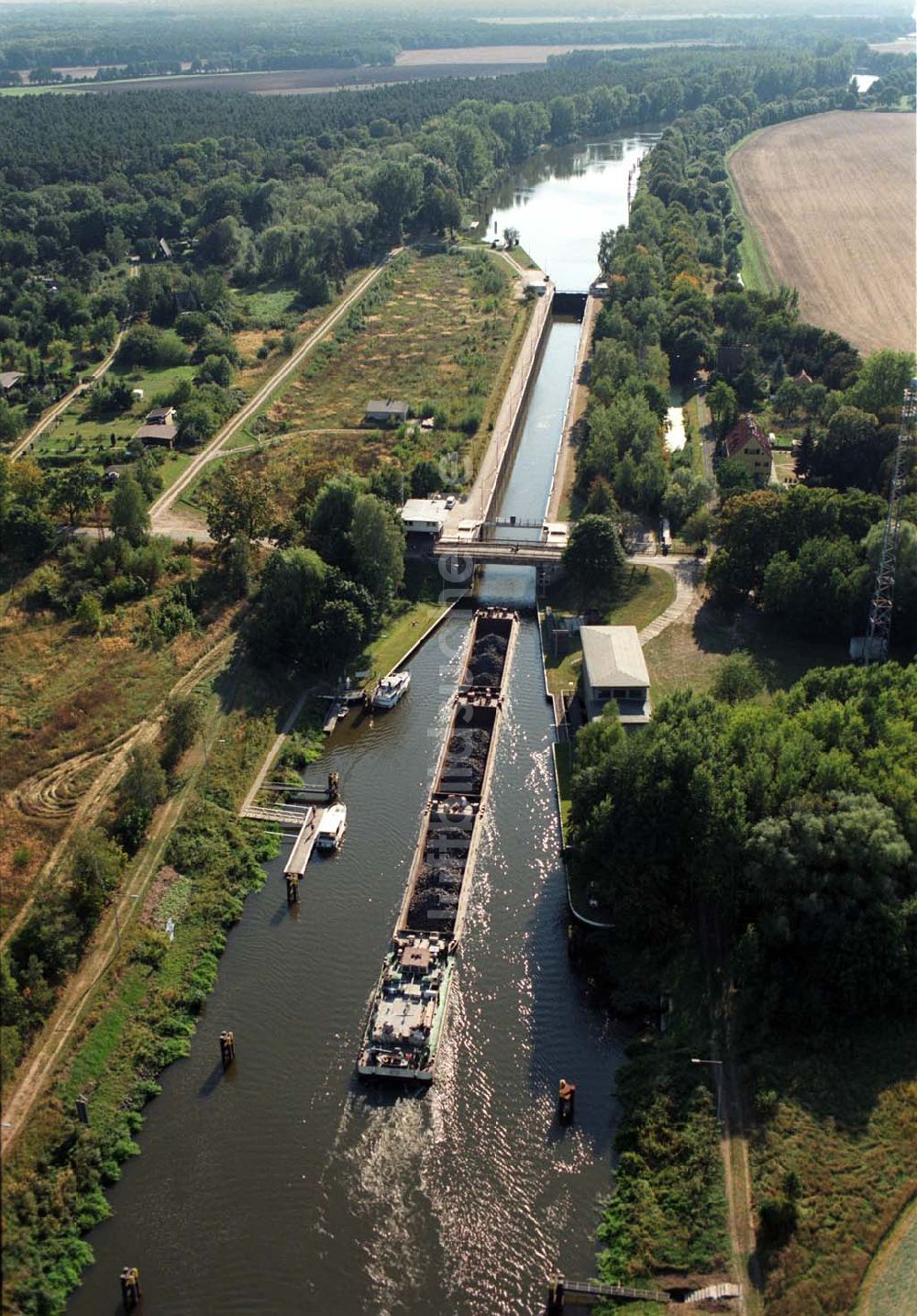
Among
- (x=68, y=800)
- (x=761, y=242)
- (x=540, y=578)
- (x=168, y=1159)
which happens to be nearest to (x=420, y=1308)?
(x=168, y=1159)

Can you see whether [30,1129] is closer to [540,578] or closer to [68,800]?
[68,800]

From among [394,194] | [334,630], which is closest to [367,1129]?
[334,630]

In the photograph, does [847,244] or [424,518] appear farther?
[847,244]

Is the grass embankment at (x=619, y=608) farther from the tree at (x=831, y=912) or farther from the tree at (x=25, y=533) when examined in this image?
the tree at (x=25, y=533)

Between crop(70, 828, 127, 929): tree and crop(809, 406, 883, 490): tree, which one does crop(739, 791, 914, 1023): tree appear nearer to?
crop(70, 828, 127, 929): tree

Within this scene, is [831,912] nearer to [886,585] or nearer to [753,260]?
[886,585]

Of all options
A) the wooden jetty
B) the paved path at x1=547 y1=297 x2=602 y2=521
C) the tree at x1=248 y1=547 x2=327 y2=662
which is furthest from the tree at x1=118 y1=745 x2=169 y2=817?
the paved path at x1=547 y1=297 x2=602 y2=521

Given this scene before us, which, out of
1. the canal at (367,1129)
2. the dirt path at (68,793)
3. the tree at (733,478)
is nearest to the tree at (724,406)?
the tree at (733,478)
